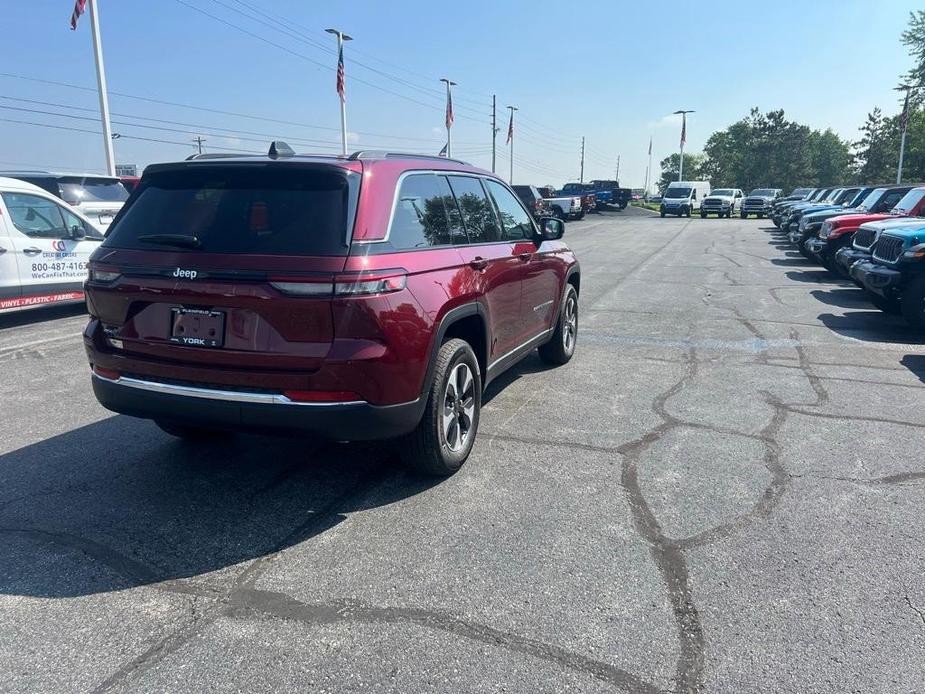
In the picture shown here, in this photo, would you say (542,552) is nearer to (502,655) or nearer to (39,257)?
(502,655)

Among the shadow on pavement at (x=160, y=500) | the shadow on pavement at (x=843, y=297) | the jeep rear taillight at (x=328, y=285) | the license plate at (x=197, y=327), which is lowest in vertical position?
the shadow on pavement at (x=843, y=297)

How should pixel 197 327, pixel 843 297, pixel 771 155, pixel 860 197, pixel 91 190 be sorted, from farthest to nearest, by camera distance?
pixel 771 155 < pixel 860 197 < pixel 91 190 < pixel 843 297 < pixel 197 327

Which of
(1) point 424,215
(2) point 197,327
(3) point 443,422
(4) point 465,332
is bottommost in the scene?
(3) point 443,422

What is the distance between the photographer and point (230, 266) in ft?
11.0

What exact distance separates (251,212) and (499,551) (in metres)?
2.10

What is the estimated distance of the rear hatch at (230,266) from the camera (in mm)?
3291

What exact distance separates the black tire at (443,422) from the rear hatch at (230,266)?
80 cm

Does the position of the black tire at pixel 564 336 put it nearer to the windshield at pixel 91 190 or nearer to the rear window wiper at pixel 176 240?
the rear window wiper at pixel 176 240

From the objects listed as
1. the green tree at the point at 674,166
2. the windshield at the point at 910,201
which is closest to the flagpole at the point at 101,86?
the windshield at the point at 910,201

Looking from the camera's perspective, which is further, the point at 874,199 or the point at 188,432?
the point at 874,199

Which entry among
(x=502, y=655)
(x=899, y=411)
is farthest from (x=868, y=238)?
(x=502, y=655)

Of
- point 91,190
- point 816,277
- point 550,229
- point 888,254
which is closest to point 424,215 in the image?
point 550,229

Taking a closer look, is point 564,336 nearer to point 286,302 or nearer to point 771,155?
point 286,302

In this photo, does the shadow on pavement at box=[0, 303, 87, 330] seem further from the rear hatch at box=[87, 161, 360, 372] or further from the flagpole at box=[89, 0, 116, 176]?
the flagpole at box=[89, 0, 116, 176]
